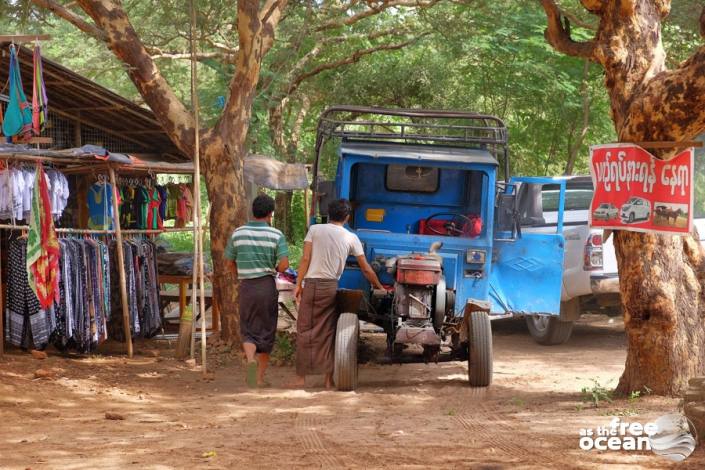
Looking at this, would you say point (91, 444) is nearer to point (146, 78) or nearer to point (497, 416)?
point (497, 416)

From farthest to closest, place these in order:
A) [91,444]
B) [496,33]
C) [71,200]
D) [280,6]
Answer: [496,33]
[71,200]
[280,6]
[91,444]

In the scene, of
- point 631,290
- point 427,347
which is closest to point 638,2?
point 631,290

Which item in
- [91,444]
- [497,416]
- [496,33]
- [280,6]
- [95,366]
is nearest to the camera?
[91,444]

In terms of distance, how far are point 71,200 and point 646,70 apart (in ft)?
25.8

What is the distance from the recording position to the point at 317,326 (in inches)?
355

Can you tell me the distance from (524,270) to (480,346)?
1.25 meters

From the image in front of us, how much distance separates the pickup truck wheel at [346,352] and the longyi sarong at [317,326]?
239mm

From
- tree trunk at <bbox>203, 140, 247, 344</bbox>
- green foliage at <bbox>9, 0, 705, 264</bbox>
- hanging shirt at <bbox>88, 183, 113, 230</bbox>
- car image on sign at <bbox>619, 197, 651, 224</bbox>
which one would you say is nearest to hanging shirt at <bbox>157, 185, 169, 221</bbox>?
hanging shirt at <bbox>88, 183, 113, 230</bbox>

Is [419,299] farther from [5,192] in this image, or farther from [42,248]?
[5,192]

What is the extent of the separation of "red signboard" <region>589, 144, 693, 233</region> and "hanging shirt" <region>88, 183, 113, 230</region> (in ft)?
21.4

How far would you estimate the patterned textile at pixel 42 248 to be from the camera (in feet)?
33.7

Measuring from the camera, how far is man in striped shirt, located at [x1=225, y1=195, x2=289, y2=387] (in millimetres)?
9070

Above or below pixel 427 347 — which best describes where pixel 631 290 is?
above

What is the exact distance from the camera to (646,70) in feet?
25.0
